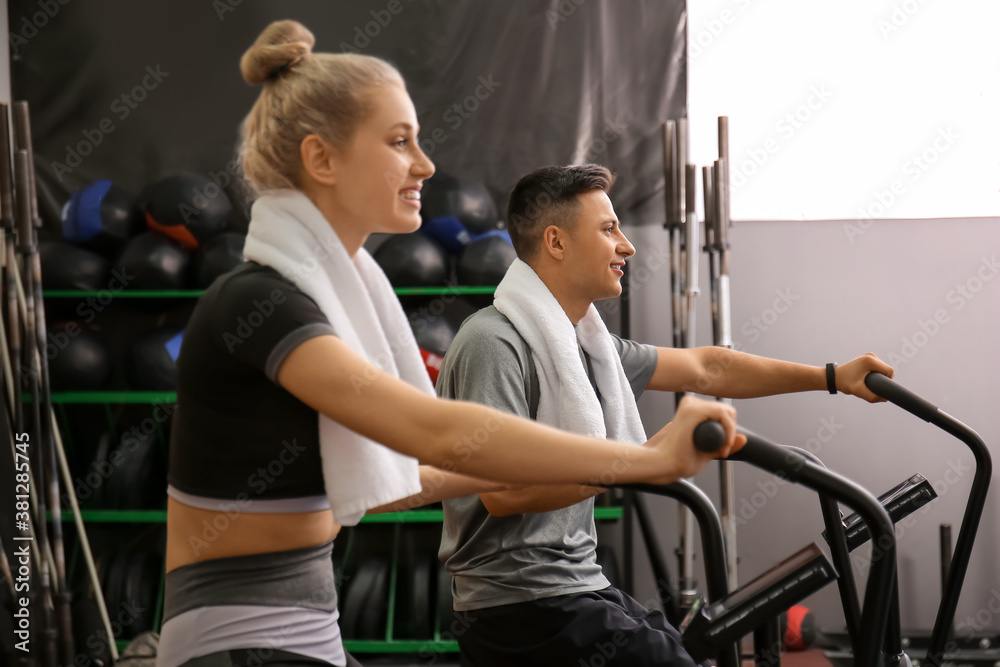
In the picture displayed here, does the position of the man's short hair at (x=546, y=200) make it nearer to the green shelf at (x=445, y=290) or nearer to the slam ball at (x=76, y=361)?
the green shelf at (x=445, y=290)

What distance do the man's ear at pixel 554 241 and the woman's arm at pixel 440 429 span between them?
4.08 ft

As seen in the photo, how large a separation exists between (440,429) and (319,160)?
448 mm

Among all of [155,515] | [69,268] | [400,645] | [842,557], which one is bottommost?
→ [400,645]

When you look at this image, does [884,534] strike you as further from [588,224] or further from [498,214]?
[498,214]

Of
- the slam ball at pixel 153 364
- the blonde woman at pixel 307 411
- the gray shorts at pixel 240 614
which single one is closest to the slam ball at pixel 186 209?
the slam ball at pixel 153 364

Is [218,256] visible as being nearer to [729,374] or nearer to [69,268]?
[69,268]

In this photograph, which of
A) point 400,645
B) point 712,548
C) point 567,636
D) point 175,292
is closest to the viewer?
point 712,548

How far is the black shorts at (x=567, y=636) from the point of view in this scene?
1714 millimetres

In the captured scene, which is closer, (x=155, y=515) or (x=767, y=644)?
(x=767, y=644)

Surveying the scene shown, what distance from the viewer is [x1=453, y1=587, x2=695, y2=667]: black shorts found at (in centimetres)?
171

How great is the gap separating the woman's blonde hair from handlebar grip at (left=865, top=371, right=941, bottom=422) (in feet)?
4.02

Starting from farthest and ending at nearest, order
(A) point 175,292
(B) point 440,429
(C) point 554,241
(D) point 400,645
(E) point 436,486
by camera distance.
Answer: (A) point 175,292
(D) point 400,645
(C) point 554,241
(E) point 436,486
(B) point 440,429

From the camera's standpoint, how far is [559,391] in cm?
195

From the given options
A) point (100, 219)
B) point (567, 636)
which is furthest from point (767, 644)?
point (100, 219)
